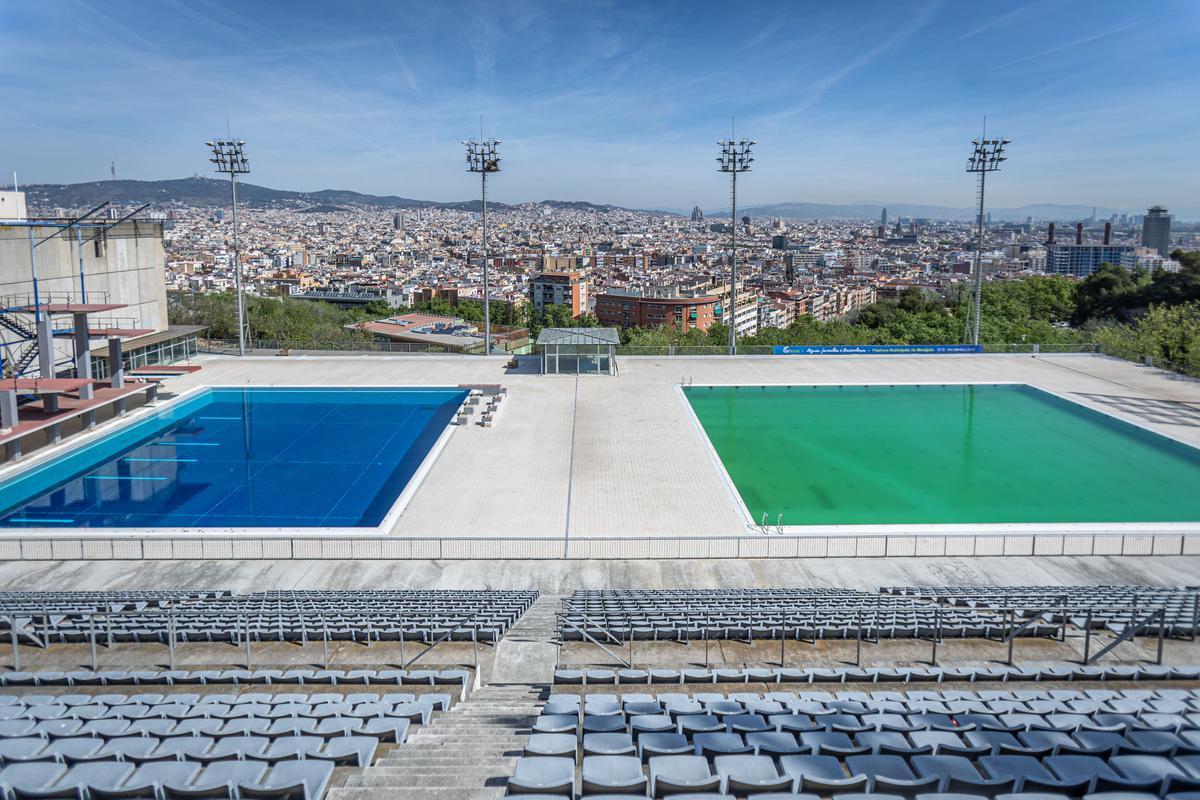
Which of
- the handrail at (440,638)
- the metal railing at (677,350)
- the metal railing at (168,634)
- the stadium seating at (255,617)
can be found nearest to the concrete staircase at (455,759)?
the handrail at (440,638)

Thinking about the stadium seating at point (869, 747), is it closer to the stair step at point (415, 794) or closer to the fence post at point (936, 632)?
the stair step at point (415, 794)

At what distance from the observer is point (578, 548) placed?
1453 cm

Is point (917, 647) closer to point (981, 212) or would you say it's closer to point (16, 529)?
point (16, 529)

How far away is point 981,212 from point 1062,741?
29741 millimetres

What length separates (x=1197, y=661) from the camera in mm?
9266

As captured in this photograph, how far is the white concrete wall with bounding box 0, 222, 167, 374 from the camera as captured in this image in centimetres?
2439

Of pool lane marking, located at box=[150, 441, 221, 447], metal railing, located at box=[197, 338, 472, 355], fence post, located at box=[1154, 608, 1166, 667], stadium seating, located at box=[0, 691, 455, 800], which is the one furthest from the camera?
metal railing, located at box=[197, 338, 472, 355]

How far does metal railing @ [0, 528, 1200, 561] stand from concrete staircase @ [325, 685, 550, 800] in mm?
6288

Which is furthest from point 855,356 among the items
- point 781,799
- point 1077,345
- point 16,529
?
point 781,799

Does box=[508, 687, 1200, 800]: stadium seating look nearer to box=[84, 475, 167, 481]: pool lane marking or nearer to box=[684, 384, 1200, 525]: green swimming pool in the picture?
box=[684, 384, 1200, 525]: green swimming pool

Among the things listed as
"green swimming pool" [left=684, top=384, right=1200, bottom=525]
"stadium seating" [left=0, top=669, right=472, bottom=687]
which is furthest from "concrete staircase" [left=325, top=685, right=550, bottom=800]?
"green swimming pool" [left=684, top=384, right=1200, bottom=525]

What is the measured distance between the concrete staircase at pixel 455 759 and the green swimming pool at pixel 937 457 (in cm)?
1067

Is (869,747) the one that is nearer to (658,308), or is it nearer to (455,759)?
(455,759)

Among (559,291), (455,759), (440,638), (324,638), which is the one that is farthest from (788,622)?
(559,291)
